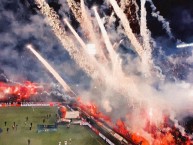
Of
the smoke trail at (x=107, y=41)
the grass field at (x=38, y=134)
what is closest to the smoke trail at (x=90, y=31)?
the smoke trail at (x=107, y=41)

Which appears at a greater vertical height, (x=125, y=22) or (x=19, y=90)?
(x=125, y=22)

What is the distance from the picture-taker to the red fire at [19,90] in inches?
2184

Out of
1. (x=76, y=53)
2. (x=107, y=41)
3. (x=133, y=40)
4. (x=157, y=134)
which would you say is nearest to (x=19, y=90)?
(x=76, y=53)

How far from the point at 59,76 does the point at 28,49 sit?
8191 mm

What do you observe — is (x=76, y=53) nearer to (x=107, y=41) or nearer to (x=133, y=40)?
(x=107, y=41)

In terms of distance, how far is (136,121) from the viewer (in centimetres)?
4059

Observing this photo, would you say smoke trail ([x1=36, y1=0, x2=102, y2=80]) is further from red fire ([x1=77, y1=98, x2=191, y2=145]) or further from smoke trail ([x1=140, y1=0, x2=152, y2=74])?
red fire ([x1=77, y1=98, x2=191, y2=145])

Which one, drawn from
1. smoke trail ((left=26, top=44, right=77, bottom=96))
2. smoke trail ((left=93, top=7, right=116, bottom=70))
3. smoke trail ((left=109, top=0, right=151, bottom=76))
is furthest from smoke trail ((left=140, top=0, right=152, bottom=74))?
smoke trail ((left=26, top=44, right=77, bottom=96))

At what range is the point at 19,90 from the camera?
5934cm

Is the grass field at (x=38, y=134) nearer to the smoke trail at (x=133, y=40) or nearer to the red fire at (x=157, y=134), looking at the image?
the red fire at (x=157, y=134)

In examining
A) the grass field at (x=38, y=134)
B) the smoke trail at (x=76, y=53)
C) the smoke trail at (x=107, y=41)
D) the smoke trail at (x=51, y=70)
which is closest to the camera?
the grass field at (x=38, y=134)

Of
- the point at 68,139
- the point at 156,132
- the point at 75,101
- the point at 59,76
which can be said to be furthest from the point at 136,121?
the point at 59,76

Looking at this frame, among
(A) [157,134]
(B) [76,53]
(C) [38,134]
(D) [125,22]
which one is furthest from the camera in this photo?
(B) [76,53]

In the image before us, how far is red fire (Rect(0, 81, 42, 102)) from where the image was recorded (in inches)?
2184
